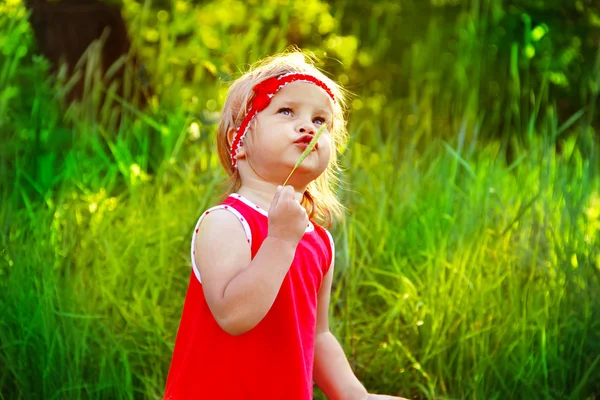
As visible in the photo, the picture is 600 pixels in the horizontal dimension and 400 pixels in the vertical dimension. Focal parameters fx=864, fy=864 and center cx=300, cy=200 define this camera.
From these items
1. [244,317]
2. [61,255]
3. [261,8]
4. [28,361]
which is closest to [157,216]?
[61,255]

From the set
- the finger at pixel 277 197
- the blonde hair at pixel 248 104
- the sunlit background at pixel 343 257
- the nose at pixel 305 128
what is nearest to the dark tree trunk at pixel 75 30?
the sunlit background at pixel 343 257

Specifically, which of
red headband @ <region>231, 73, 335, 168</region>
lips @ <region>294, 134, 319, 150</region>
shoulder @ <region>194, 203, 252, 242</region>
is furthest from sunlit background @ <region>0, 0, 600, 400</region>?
shoulder @ <region>194, 203, 252, 242</region>

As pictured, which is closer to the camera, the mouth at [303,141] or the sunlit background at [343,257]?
the mouth at [303,141]

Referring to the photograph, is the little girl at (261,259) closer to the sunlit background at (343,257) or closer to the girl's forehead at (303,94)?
the girl's forehead at (303,94)

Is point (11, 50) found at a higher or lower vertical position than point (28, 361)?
higher

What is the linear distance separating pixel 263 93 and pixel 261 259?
0.40 metres

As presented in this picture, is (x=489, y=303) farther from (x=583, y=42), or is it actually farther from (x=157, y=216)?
(x=583, y=42)

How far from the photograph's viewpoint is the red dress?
1.72 metres

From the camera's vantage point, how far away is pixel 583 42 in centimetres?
574

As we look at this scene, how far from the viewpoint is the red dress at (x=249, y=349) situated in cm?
172

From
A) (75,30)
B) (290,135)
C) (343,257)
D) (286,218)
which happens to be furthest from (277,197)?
(75,30)


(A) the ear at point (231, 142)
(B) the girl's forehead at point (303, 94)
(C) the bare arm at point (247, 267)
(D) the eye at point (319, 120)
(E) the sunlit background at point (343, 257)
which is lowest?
(E) the sunlit background at point (343, 257)

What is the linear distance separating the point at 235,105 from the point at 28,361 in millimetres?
1012

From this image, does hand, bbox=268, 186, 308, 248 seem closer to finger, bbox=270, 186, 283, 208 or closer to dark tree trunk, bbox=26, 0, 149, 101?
finger, bbox=270, 186, 283, 208
